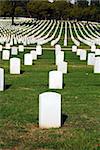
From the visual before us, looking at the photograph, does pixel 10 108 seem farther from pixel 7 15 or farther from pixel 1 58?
pixel 7 15

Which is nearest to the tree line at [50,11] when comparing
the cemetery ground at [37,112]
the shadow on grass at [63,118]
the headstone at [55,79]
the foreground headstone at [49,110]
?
the cemetery ground at [37,112]

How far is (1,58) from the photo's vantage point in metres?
27.0

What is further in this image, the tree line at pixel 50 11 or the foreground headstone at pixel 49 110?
the tree line at pixel 50 11

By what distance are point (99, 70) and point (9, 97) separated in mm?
7295

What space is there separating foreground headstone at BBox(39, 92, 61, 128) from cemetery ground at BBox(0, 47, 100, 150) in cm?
18

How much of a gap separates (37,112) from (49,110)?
1.60 m

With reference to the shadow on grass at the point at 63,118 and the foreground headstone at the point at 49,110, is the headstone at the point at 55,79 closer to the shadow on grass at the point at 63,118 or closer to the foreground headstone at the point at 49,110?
the shadow on grass at the point at 63,118

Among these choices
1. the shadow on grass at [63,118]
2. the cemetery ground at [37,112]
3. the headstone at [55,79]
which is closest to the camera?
the cemetery ground at [37,112]

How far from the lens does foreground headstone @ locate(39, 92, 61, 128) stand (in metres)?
10.3

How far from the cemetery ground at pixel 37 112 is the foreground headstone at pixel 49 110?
0.60 ft

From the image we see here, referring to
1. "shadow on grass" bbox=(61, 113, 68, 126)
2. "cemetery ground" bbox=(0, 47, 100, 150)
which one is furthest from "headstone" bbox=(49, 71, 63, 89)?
"shadow on grass" bbox=(61, 113, 68, 126)

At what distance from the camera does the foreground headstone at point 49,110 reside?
10336 mm

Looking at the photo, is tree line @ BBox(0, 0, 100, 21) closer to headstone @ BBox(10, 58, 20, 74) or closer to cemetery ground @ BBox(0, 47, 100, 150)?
headstone @ BBox(10, 58, 20, 74)

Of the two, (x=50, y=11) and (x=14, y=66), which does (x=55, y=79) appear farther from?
(x=50, y=11)
